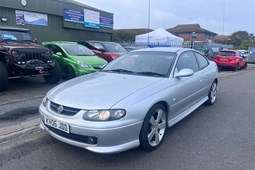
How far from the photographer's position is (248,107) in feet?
20.0

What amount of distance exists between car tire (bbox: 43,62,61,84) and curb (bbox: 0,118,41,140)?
3.58 meters

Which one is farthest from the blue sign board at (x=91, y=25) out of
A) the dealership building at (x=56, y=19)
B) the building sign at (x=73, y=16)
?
the building sign at (x=73, y=16)

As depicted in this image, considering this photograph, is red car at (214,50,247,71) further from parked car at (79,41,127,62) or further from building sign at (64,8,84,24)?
building sign at (64,8,84,24)

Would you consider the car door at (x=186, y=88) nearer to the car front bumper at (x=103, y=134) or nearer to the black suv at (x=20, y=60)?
the car front bumper at (x=103, y=134)

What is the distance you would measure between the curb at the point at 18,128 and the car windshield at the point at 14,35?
4433mm

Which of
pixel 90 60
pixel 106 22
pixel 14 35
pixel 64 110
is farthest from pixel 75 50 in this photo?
pixel 106 22

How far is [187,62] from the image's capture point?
490cm

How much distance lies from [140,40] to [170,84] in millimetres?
21387

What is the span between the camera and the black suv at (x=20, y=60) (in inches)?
275

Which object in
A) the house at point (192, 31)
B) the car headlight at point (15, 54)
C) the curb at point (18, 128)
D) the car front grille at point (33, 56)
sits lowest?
the curb at point (18, 128)

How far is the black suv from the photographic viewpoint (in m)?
6.98

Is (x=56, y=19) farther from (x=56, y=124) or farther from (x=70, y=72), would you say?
(x=56, y=124)

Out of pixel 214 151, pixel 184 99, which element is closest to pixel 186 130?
pixel 184 99

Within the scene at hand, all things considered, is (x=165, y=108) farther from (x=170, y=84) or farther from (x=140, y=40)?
(x=140, y=40)
